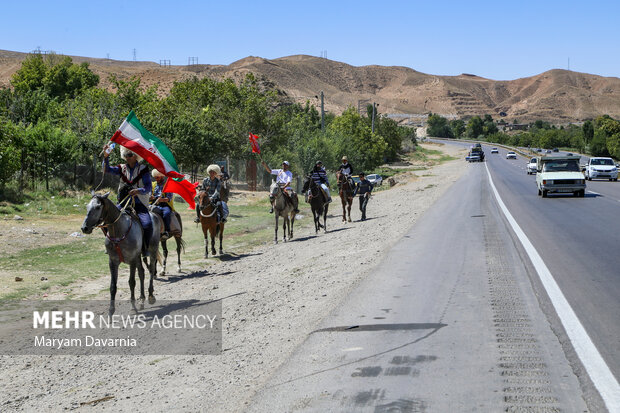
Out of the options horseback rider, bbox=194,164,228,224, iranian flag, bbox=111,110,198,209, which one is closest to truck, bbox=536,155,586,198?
horseback rider, bbox=194,164,228,224

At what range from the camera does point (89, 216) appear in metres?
10.7

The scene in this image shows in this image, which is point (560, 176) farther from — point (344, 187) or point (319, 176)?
point (319, 176)

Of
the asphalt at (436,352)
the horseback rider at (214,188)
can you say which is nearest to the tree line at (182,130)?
the horseback rider at (214,188)

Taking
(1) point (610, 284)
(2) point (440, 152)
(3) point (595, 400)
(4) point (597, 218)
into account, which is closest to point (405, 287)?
(1) point (610, 284)

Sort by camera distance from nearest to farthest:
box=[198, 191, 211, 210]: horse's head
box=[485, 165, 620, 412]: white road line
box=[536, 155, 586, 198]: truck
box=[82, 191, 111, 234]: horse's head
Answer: box=[485, 165, 620, 412]: white road line
box=[82, 191, 111, 234]: horse's head
box=[198, 191, 211, 210]: horse's head
box=[536, 155, 586, 198]: truck

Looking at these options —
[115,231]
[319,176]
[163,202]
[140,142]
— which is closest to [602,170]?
[319,176]

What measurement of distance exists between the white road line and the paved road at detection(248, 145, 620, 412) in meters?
0.10

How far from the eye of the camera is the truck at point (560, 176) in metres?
30.1

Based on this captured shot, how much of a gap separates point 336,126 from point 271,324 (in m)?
70.4

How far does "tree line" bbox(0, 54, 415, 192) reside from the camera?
120ft

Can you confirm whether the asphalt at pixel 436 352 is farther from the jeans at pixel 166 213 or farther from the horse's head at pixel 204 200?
the horse's head at pixel 204 200

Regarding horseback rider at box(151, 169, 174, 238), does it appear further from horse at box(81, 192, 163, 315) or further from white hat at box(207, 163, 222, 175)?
horse at box(81, 192, 163, 315)

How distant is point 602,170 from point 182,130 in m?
31.0

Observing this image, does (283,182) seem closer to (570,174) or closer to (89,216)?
(89,216)
